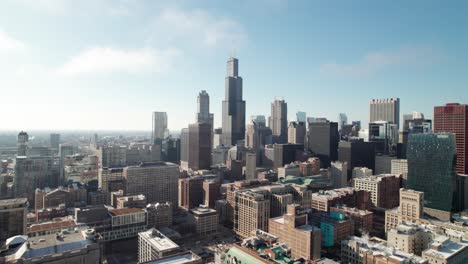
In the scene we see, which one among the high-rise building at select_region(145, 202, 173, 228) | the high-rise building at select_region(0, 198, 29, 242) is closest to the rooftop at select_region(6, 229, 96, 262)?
the high-rise building at select_region(0, 198, 29, 242)

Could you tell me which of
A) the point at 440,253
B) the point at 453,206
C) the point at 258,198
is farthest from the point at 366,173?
the point at 440,253

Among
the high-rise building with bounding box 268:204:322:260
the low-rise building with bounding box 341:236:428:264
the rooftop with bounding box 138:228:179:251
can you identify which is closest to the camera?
the low-rise building with bounding box 341:236:428:264

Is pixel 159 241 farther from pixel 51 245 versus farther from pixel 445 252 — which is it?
pixel 445 252

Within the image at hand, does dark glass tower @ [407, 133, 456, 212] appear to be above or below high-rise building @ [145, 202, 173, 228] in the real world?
above

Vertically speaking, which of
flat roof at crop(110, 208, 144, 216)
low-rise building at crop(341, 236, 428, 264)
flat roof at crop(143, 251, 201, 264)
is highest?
flat roof at crop(143, 251, 201, 264)

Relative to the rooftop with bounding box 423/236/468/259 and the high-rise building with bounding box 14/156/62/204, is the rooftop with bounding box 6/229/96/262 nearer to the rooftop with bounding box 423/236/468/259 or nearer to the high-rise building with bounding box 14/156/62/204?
the rooftop with bounding box 423/236/468/259

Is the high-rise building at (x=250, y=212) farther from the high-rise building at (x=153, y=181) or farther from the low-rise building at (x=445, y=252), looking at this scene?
the high-rise building at (x=153, y=181)

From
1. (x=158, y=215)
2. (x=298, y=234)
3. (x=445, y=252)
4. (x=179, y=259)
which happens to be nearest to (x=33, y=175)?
(x=158, y=215)
